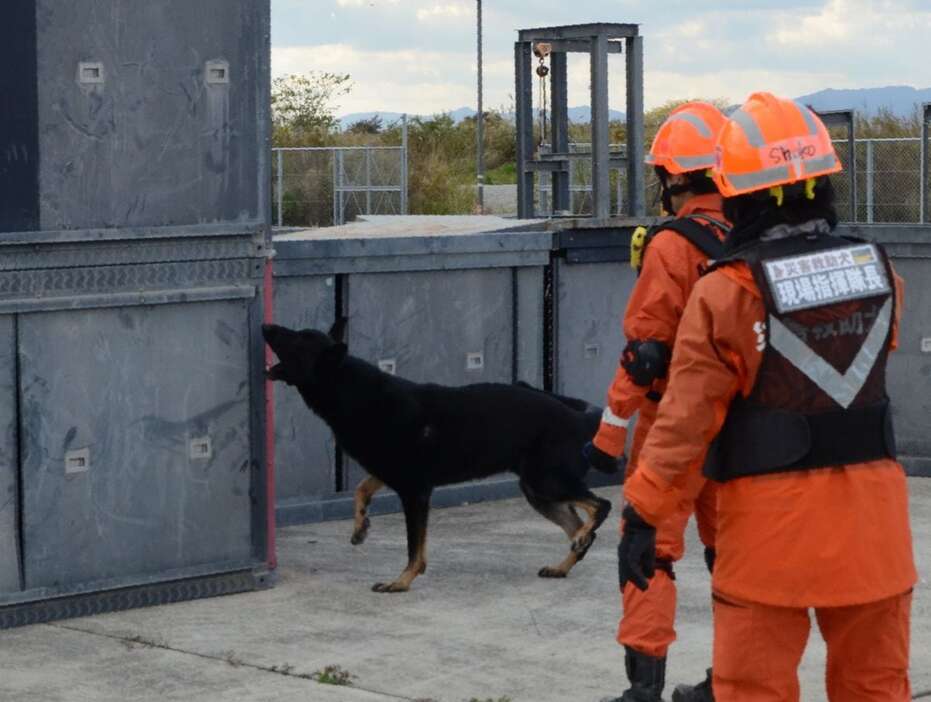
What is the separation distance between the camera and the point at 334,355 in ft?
27.7

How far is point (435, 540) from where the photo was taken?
962 cm

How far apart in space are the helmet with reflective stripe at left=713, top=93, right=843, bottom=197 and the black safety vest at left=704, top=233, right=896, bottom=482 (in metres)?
0.16

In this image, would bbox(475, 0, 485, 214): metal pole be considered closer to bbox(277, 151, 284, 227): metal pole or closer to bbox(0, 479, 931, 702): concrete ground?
bbox(277, 151, 284, 227): metal pole

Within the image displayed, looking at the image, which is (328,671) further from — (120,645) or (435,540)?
(435,540)

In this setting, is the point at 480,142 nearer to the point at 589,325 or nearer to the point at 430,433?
the point at 589,325

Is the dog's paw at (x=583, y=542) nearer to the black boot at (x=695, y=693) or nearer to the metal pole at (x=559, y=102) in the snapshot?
the black boot at (x=695, y=693)

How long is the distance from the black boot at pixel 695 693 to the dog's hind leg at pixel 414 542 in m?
2.21

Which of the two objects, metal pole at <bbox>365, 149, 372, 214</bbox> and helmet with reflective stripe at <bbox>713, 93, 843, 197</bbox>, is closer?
helmet with reflective stripe at <bbox>713, 93, 843, 197</bbox>

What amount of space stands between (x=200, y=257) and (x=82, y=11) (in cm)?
112

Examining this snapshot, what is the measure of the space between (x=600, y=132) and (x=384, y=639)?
6.04 m

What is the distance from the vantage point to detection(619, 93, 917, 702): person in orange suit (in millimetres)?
4371

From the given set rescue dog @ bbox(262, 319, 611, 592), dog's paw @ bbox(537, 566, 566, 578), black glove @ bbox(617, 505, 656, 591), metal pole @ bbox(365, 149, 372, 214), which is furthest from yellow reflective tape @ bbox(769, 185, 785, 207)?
metal pole @ bbox(365, 149, 372, 214)

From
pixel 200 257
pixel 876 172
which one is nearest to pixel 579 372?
pixel 200 257

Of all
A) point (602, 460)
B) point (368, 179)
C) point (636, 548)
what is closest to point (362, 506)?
point (602, 460)
